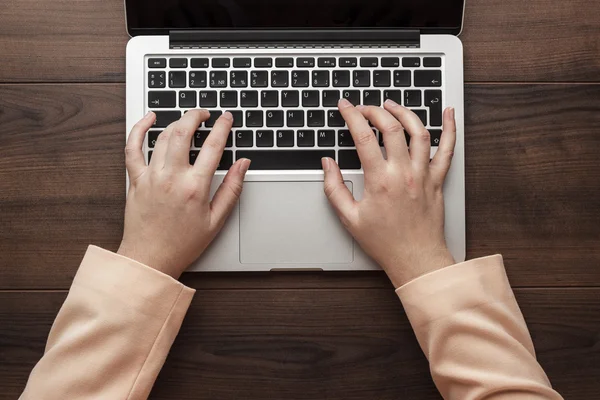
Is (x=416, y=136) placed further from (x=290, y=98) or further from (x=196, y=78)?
(x=196, y=78)

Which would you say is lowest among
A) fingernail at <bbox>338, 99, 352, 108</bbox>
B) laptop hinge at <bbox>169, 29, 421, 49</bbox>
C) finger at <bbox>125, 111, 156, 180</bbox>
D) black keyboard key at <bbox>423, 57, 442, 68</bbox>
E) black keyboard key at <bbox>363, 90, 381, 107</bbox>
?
finger at <bbox>125, 111, 156, 180</bbox>

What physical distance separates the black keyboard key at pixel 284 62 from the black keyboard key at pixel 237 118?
0.25 feet

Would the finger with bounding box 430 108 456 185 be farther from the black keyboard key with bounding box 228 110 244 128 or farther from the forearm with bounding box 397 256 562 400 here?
the black keyboard key with bounding box 228 110 244 128

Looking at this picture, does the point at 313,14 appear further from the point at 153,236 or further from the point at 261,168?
the point at 153,236

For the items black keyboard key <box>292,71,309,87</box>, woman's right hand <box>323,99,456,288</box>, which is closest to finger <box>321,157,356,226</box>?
woman's right hand <box>323,99,456,288</box>

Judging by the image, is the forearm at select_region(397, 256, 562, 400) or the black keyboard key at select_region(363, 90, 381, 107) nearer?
the forearm at select_region(397, 256, 562, 400)

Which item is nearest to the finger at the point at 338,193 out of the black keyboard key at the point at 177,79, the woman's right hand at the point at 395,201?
the woman's right hand at the point at 395,201

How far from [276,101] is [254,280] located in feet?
0.76

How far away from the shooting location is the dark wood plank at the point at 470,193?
63 centimetres

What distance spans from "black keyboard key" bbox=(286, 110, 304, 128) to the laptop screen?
0.11 meters

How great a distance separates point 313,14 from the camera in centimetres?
60

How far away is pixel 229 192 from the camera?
58 cm

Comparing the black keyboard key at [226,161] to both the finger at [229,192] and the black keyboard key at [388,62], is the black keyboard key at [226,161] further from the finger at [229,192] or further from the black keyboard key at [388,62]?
the black keyboard key at [388,62]

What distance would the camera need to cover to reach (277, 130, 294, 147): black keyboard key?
1.96 ft
